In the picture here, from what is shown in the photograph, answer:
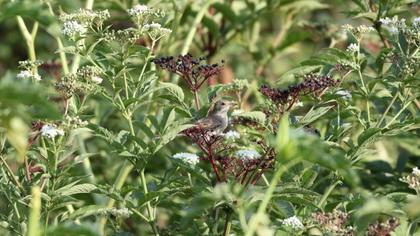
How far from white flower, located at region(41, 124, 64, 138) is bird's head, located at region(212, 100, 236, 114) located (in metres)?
0.90

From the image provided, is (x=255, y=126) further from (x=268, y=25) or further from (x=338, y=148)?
(x=268, y=25)

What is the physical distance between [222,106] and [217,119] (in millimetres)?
361

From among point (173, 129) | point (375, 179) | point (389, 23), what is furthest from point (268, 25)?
point (173, 129)

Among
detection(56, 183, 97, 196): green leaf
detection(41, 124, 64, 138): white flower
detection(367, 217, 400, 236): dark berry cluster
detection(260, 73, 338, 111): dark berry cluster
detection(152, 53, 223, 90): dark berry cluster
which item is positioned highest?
detection(152, 53, 223, 90): dark berry cluster

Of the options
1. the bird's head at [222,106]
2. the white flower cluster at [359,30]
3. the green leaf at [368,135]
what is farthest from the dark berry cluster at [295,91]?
the bird's head at [222,106]

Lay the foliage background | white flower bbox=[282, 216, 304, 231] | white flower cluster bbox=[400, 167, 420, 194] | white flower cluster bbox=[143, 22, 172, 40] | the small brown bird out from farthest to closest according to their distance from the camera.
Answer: white flower cluster bbox=[143, 22, 172, 40], the small brown bird, white flower cluster bbox=[400, 167, 420, 194], white flower bbox=[282, 216, 304, 231], the foliage background

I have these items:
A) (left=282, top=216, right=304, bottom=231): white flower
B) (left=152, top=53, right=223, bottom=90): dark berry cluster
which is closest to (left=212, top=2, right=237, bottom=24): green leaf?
(left=152, top=53, right=223, bottom=90): dark berry cluster

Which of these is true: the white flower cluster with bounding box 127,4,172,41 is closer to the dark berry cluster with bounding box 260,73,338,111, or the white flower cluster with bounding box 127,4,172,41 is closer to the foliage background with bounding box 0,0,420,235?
the foliage background with bounding box 0,0,420,235

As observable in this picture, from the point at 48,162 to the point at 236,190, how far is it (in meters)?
0.99

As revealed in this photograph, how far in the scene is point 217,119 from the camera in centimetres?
381

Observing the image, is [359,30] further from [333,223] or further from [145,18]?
[333,223]

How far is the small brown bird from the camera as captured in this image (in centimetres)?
346

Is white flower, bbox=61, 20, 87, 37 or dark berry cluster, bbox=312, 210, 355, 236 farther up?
white flower, bbox=61, 20, 87, 37

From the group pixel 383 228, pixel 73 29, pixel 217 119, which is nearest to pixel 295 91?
pixel 217 119
